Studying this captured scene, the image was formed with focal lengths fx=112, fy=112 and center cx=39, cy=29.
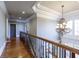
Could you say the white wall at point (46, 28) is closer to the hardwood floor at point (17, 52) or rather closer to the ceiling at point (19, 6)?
the ceiling at point (19, 6)

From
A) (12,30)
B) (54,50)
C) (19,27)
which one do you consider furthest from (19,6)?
(19,27)

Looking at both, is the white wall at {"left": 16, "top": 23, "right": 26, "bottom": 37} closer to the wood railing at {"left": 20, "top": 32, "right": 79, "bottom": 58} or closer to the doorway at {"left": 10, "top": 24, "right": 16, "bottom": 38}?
the doorway at {"left": 10, "top": 24, "right": 16, "bottom": 38}

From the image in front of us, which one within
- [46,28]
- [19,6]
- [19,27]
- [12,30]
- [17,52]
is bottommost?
[17,52]

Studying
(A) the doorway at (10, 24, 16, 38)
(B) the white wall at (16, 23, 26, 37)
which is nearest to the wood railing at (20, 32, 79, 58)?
(A) the doorway at (10, 24, 16, 38)

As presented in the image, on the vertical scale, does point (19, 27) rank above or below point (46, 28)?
above

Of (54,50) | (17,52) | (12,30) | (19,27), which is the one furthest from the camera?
(19,27)

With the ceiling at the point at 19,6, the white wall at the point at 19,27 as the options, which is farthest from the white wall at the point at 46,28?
the white wall at the point at 19,27

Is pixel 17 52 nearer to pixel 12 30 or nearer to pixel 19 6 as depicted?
pixel 19 6

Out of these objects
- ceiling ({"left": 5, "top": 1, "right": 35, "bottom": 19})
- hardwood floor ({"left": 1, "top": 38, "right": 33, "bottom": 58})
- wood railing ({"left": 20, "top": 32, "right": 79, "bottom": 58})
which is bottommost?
hardwood floor ({"left": 1, "top": 38, "right": 33, "bottom": 58})

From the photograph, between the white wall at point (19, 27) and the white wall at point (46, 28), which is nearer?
the white wall at point (46, 28)

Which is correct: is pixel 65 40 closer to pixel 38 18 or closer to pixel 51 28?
pixel 51 28

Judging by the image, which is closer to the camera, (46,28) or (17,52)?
(17,52)

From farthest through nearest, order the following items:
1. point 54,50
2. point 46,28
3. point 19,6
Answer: point 46,28 → point 19,6 → point 54,50

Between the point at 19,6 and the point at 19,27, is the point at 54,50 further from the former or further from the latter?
the point at 19,27
